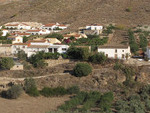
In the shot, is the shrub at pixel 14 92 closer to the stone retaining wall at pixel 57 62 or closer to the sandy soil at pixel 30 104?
the sandy soil at pixel 30 104

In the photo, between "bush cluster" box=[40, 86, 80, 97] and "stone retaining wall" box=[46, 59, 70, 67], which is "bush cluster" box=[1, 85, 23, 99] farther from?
"stone retaining wall" box=[46, 59, 70, 67]

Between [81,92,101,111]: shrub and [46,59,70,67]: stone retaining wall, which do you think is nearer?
[81,92,101,111]: shrub

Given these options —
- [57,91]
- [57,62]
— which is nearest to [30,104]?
[57,91]

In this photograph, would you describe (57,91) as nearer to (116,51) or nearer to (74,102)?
(74,102)

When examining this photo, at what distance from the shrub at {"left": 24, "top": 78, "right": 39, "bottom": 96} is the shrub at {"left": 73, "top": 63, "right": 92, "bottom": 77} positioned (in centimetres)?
495

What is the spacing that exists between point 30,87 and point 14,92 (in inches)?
81.1

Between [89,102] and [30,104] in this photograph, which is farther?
[30,104]

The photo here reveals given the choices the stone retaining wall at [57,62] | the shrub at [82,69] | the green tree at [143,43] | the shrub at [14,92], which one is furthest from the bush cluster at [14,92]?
the green tree at [143,43]

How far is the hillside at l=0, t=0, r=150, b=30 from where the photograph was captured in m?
62.5

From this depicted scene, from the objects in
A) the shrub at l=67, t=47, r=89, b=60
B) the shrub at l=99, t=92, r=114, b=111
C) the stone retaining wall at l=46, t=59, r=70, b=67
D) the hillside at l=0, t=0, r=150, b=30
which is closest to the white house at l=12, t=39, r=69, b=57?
the shrub at l=67, t=47, r=89, b=60

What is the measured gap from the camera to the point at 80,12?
2827 inches

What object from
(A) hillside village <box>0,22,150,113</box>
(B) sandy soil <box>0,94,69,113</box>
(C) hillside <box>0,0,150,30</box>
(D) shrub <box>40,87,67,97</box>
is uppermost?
A: (C) hillside <box>0,0,150,30</box>

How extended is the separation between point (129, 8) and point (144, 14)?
5366 mm

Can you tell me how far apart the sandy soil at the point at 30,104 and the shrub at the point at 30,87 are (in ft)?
1.93
